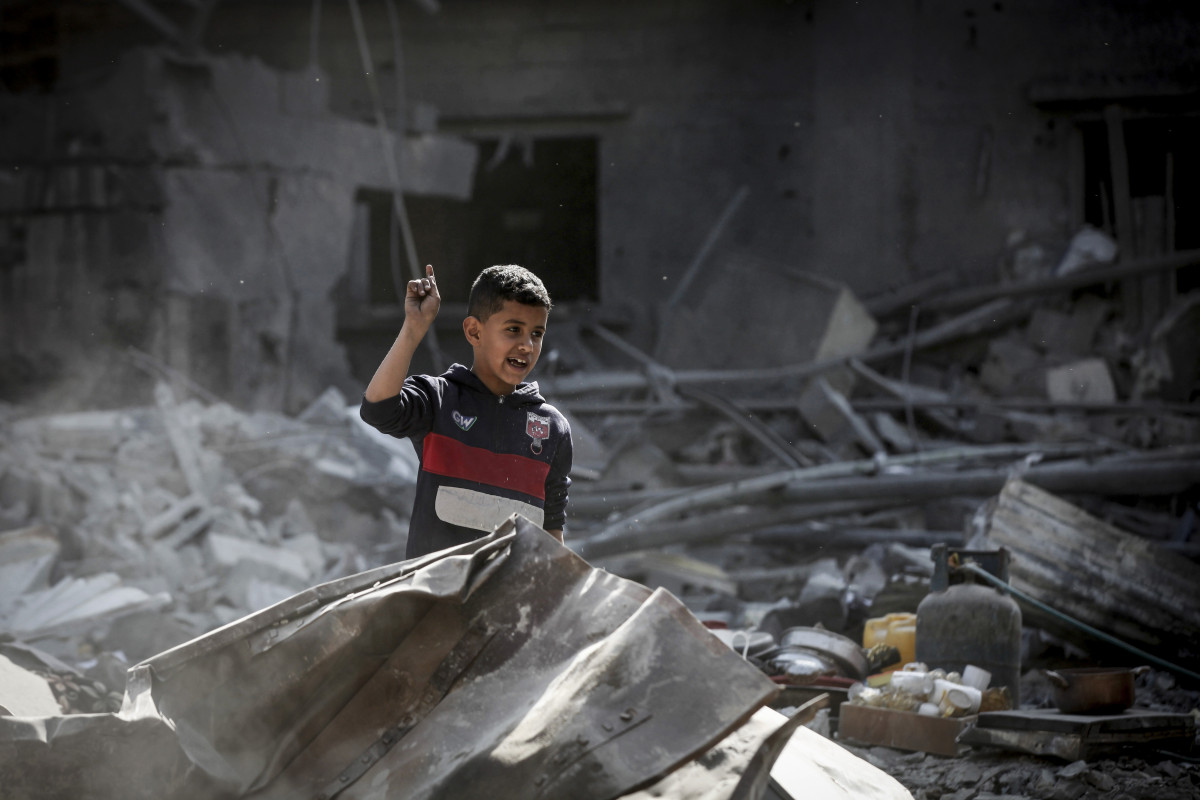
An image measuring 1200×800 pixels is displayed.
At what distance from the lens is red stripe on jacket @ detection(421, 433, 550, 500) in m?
2.49

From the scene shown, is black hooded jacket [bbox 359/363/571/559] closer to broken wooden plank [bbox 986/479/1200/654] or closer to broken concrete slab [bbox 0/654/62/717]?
broken concrete slab [bbox 0/654/62/717]

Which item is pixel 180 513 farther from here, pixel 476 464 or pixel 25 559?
pixel 476 464

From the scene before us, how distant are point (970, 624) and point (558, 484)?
78.3 inches

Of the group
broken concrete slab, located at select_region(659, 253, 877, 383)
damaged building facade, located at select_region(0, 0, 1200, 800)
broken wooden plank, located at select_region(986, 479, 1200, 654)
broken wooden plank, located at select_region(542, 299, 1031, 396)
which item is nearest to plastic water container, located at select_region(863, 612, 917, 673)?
damaged building facade, located at select_region(0, 0, 1200, 800)

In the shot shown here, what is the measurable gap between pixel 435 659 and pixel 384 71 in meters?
9.77

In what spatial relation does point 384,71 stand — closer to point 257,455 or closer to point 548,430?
point 257,455

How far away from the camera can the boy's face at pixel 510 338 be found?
8.13 ft

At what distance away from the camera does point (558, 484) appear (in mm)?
2658

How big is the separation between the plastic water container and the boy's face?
2396 millimetres

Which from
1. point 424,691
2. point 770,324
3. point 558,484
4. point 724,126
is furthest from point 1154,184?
point 424,691

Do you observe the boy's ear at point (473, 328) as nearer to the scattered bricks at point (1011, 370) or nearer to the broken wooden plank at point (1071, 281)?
the scattered bricks at point (1011, 370)

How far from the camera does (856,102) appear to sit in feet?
33.7

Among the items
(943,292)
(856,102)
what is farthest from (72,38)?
(943,292)

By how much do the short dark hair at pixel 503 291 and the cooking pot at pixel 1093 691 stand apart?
7.55 feet
